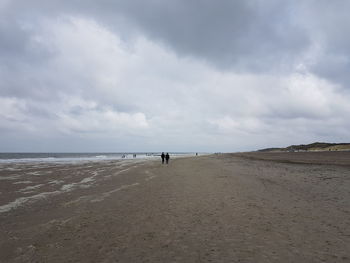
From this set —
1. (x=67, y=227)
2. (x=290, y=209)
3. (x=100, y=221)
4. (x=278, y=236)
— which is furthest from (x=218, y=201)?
(x=67, y=227)

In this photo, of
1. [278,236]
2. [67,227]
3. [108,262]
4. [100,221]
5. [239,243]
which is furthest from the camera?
[100,221]

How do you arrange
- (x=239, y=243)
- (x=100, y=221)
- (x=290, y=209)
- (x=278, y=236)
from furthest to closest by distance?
(x=290, y=209) → (x=100, y=221) → (x=278, y=236) → (x=239, y=243)

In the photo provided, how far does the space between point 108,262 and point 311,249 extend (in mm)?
5002

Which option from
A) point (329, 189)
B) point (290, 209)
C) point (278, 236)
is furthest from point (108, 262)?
point (329, 189)

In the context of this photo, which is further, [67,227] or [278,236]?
Result: [67,227]

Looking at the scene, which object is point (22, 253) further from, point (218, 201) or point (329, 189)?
point (329, 189)

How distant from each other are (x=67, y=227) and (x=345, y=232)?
9048mm

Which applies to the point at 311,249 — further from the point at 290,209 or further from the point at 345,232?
the point at 290,209

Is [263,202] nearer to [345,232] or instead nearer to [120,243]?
Result: [345,232]

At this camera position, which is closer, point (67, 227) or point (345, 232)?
point (345, 232)

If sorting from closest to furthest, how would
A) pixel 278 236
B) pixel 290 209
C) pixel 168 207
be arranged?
pixel 278 236, pixel 290 209, pixel 168 207

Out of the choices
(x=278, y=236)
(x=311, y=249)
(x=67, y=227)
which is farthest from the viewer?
(x=67, y=227)

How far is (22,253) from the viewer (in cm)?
593

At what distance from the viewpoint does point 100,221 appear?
855 centimetres
